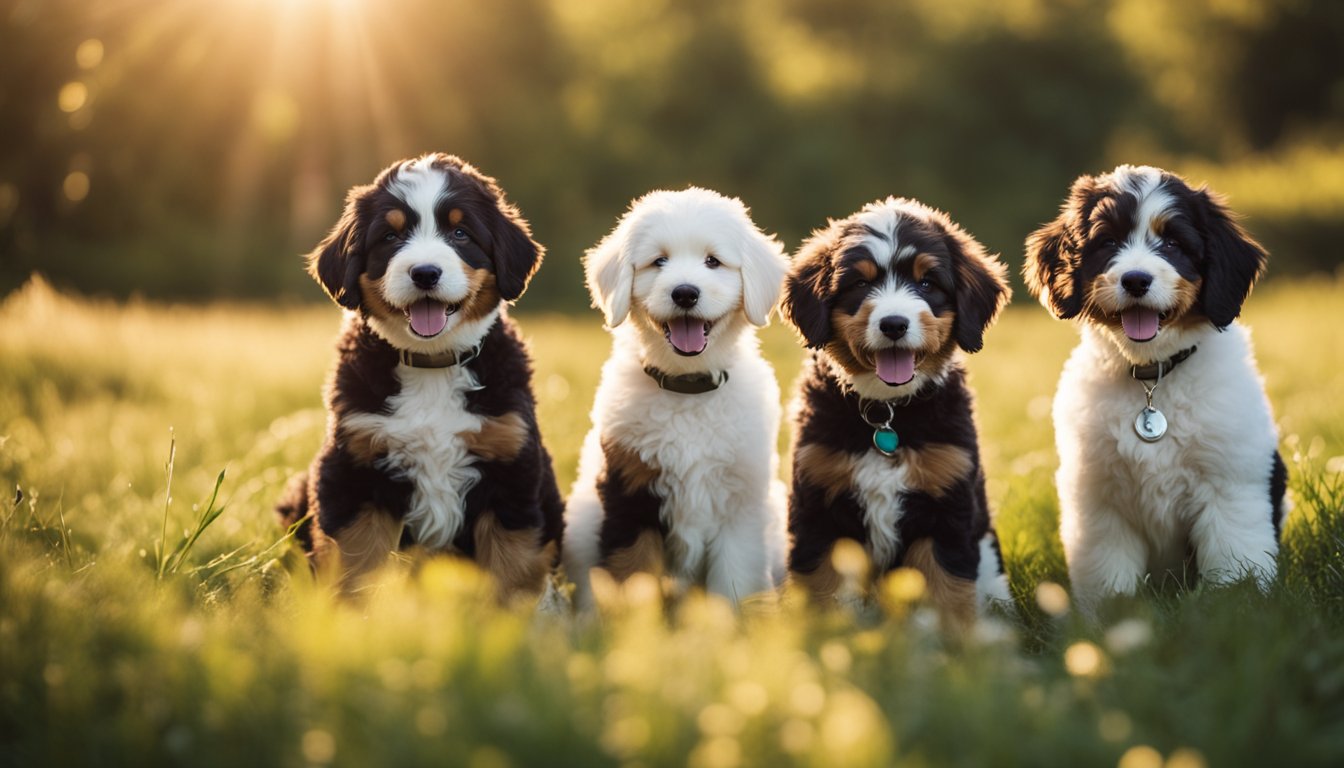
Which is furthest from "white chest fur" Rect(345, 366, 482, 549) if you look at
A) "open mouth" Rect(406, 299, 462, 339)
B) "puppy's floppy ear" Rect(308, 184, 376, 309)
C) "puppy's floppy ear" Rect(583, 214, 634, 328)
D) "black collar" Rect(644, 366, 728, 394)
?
"black collar" Rect(644, 366, 728, 394)

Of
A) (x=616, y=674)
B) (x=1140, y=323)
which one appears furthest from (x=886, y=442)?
(x=616, y=674)

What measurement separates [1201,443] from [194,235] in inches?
826

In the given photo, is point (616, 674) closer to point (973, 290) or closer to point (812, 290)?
point (812, 290)

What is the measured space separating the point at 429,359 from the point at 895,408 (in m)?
1.79

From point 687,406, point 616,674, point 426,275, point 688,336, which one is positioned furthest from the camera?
point 687,406

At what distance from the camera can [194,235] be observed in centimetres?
2180

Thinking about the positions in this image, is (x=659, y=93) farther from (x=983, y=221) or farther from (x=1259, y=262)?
(x=1259, y=262)

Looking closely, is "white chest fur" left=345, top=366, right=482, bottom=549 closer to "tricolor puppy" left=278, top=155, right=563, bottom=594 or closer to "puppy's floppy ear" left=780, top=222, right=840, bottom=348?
"tricolor puppy" left=278, top=155, right=563, bottom=594

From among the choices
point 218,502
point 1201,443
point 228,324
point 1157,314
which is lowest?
point 218,502

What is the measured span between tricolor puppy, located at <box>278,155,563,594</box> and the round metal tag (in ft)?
7.60

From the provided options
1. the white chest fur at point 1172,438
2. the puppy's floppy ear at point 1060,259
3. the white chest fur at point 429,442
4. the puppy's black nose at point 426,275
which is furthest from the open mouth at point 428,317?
the white chest fur at point 1172,438

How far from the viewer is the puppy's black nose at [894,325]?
4082 millimetres

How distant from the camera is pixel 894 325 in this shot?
408cm

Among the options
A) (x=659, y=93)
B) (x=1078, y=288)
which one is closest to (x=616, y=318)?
(x=1078, y=288)
